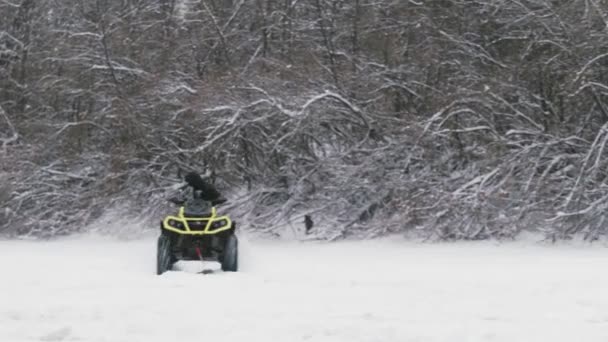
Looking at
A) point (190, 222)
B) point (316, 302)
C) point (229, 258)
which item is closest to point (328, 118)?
point (190, 222)

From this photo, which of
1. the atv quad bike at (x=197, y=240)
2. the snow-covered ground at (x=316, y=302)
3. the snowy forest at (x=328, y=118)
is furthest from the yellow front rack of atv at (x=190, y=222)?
the snowy forest at (x=328, y=118)

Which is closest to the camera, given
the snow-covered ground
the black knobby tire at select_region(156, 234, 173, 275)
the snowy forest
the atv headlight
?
the snow-covered ground

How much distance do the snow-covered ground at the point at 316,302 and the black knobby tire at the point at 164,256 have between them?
0.96 ft

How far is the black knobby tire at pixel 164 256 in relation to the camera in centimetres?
1002

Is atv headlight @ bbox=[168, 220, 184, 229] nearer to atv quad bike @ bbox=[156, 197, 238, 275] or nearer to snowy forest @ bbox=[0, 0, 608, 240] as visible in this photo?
atv quad bike @ bbox=[156, 197, 238, 275]

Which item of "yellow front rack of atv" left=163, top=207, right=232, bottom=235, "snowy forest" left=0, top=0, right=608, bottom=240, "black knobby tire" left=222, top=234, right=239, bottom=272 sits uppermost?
"snowy forest" left=0, top=0, right=608, bottom=240

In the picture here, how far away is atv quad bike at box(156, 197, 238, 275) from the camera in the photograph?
10070 mm

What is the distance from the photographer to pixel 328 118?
15.9m

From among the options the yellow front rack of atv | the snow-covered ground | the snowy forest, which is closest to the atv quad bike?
the yellow front rack of atv

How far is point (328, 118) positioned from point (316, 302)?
9267 millimetres

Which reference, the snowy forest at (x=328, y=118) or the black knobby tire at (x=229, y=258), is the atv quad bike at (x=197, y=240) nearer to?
the black knobby tire at (x=229, y=258)

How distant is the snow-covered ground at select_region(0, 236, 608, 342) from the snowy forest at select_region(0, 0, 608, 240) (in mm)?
3459

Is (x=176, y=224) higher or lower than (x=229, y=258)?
higher

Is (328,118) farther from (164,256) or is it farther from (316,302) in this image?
(316,302)
